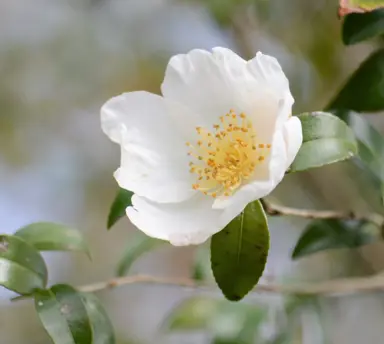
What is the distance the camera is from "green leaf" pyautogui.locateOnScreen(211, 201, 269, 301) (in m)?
0.60

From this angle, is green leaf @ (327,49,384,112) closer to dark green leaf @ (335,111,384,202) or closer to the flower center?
dark green leaf @ (335,111,384,202)

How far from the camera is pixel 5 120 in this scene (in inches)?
78.8

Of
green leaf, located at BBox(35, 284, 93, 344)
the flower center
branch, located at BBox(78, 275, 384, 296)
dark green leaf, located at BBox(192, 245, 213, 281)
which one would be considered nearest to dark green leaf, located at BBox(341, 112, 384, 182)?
the flower center

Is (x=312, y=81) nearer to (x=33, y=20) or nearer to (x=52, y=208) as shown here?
(x=52, y=208)

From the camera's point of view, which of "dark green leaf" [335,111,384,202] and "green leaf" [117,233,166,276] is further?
"green leaf" [117,233,166,276]

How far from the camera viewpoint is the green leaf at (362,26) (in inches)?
27.1

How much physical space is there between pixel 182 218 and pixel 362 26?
0.30m

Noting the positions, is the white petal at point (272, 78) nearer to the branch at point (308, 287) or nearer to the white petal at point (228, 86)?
the white petal at point (228, 86)

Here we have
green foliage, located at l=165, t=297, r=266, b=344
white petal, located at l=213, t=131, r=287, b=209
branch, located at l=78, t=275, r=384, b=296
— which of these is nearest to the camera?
white petal, located at l=213, t=131, r=287, b=209

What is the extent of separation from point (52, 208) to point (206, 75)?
1425 mm

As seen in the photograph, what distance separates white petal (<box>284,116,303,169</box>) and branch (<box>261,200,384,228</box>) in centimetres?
12

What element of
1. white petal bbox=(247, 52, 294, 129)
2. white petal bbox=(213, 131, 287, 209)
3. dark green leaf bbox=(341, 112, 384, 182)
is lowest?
dark green leaf bbox=(341, 112, 384, 182)

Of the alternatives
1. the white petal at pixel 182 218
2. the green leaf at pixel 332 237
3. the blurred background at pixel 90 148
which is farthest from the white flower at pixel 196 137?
the blurred background at pixel 90 148

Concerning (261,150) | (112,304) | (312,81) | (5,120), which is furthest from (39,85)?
(261,150)
